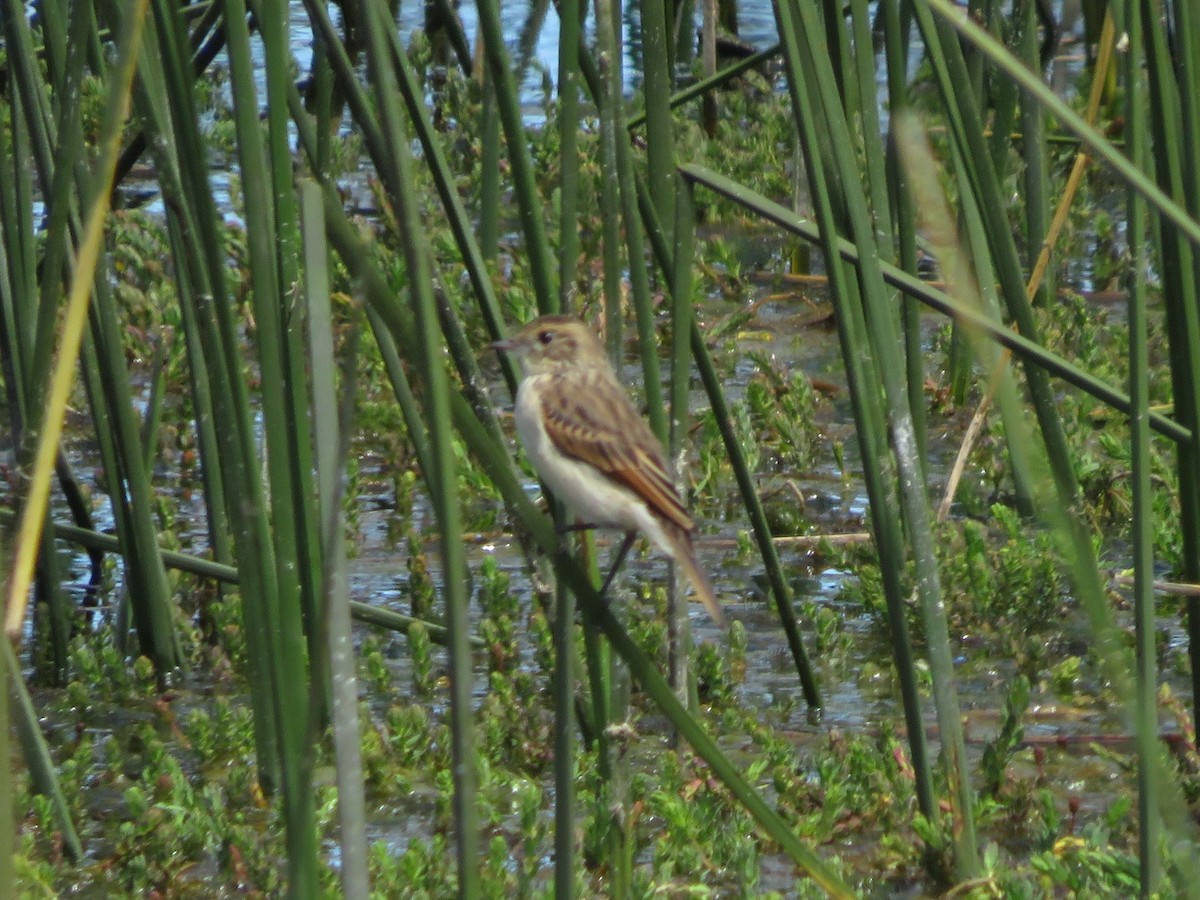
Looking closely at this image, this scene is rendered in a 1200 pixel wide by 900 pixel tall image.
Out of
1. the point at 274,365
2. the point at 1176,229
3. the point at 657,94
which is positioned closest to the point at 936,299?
the point at 1176,229

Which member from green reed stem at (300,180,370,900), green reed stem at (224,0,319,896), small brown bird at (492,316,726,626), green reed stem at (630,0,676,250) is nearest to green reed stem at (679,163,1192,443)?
green reed stem at (630,0,676,250)

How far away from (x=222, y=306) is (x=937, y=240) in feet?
4.45

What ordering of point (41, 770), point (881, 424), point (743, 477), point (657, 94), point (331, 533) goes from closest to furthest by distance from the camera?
point (331, 533), point (657, 94), point (881, 424), point (41, 770), point (743, 477)

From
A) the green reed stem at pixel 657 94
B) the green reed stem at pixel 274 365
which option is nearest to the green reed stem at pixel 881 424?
the green reed stem at pixel 657 94

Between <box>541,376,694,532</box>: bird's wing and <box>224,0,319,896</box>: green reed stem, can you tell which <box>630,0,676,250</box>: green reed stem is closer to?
<box>541,376,694,532</box>: bird's wing

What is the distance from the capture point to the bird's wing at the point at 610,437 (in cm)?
357

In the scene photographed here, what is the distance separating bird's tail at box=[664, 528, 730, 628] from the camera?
334 cm

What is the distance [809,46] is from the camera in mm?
2906

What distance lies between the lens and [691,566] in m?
3.44

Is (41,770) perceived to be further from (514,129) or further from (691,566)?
(514,129)

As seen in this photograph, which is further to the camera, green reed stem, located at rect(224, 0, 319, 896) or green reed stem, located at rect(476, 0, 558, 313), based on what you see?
green reed stem, located at rect(476, 0, 558, 313)

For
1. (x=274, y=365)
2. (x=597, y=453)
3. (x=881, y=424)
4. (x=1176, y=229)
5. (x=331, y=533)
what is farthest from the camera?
(x=597, y=453)

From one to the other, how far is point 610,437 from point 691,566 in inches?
16.1

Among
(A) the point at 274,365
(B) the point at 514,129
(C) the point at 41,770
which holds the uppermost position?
(B) the point at 514,129
